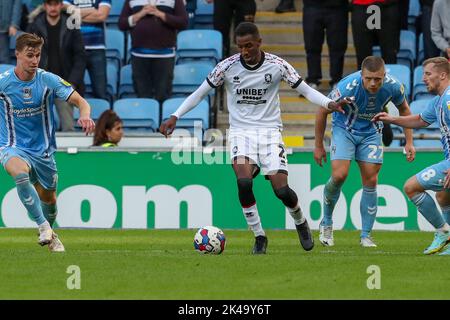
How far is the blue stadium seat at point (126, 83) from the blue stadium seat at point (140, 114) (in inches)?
48.5

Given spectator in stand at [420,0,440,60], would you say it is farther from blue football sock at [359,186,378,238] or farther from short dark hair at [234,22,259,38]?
short dark hair at [234,22,259,38]

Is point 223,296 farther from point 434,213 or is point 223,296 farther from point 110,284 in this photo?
point 434,213

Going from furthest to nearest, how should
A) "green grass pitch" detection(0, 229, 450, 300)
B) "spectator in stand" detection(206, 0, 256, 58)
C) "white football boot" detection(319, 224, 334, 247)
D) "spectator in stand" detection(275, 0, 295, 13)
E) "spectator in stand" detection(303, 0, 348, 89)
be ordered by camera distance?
"spectator in stand" detection(275, 0, 295, 13)
"spectator in stand" detection(206, 0, 256, 58)
"spectator in stand" detection(303, 0, 348, 89)
"white football boot" detection(319, 224, 334, 247)
"green grass pitch" detection(0, 229, 450, 300)

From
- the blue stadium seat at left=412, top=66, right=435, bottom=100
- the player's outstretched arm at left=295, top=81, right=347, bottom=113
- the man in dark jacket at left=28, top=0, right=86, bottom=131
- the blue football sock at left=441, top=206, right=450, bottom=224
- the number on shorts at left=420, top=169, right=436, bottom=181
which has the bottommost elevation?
the blue football sock at left=441, top=206, right=450, bottom=224

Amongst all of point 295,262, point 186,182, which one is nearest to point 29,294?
point 295,262

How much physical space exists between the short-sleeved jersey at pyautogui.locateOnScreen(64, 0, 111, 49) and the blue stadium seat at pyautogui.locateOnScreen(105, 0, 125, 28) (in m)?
2.15

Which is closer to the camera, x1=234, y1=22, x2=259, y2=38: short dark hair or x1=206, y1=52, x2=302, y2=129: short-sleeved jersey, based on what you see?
x1=234, y1=22, x2=259, y2=38: short dark hair

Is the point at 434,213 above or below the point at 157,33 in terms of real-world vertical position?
below

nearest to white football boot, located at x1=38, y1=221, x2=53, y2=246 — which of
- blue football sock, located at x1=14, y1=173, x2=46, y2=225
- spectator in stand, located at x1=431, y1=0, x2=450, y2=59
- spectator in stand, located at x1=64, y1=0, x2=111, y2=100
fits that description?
blue football sock, located at x1=14, y1=173, x2=46, y2=225

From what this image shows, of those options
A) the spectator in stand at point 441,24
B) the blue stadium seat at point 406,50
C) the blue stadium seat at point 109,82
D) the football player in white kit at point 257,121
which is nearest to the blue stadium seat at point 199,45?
the blue stadium seat at point 109,82

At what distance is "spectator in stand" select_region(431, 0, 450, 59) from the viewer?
64.8 feet

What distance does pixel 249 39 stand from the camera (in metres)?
13.2

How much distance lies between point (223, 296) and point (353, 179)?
27.2 ft

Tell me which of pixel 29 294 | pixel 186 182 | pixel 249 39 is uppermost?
pixel 249 39
